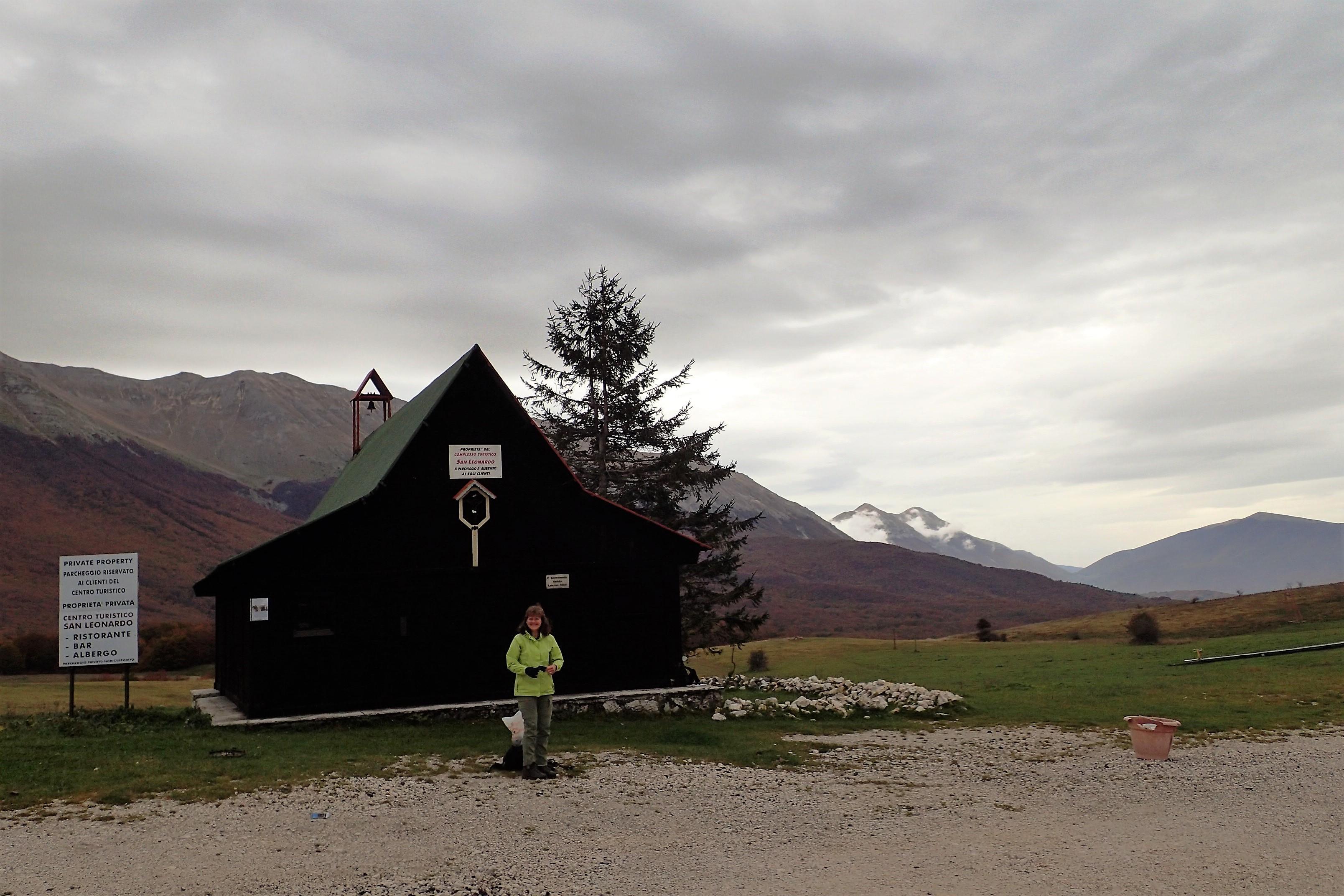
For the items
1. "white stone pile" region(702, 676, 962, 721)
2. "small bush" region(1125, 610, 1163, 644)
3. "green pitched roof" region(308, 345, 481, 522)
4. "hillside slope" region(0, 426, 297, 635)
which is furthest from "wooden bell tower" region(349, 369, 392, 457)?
"hillside slope" region(0, 426, 297, 635)

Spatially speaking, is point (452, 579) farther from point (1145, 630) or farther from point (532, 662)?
point (1145, 630)

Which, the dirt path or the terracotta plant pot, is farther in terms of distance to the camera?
the terracotta plant pot

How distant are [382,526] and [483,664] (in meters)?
3.43

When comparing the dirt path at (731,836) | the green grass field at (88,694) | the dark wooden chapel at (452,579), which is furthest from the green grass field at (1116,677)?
the green grass field at (88,694)

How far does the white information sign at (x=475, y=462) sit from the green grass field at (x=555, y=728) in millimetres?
4902

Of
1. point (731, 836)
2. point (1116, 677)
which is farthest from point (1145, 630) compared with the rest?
point (731, 836)

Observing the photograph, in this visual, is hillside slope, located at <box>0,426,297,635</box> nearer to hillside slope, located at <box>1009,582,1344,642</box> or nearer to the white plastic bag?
hillside slope, located at <box>1009,582,1344,642</box>

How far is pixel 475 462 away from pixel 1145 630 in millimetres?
37344

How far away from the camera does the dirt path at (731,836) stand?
7.83m

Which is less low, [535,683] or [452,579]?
[452,579]

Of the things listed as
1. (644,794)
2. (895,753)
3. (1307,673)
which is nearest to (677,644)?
(895,753)

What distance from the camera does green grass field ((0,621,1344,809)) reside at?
11938 millimetres

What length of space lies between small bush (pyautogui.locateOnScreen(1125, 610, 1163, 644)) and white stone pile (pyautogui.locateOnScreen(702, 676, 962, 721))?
1022 inches

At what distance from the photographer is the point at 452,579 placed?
61.6 feet
